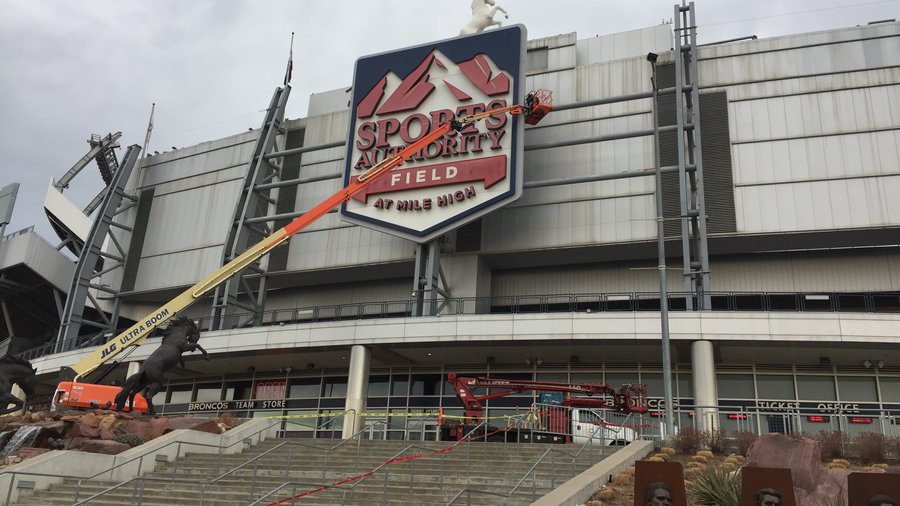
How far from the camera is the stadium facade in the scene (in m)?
31.6

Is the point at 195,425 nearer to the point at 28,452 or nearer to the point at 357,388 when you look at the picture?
the point at 28,452

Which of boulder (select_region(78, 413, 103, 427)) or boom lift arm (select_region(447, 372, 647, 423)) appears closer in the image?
boom lift arm (select_region(447, 372, 647, 423))

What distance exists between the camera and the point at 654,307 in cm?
3656

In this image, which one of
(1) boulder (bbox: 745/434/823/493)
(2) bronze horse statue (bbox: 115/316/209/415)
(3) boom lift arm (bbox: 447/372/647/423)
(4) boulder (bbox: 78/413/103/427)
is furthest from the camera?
(2) bronze horse statue (bbox: 115/316/209/415)

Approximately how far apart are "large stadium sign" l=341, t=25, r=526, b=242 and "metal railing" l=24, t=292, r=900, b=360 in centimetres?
468

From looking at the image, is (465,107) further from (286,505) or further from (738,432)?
(286,505)

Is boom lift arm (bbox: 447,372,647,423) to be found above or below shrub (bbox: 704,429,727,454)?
above

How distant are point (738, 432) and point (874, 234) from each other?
62.0 ft

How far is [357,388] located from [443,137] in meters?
12.9

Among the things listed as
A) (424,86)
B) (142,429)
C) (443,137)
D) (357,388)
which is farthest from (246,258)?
(424,86)

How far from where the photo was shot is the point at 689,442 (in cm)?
1959

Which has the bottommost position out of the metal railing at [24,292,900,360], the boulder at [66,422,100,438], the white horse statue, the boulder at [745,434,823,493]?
the boulder at [66,422,100,438]

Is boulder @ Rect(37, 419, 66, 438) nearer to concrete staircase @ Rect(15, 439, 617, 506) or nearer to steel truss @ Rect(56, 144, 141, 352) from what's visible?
concrete staircase @ Rect(15, 439, 617, 506)

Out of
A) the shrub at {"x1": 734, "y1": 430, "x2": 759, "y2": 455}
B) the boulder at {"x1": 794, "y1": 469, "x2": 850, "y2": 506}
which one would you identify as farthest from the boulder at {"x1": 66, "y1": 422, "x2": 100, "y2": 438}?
the boulder at {"x1": 794, "y1": 469, "x2": 850, "y2": 506}
